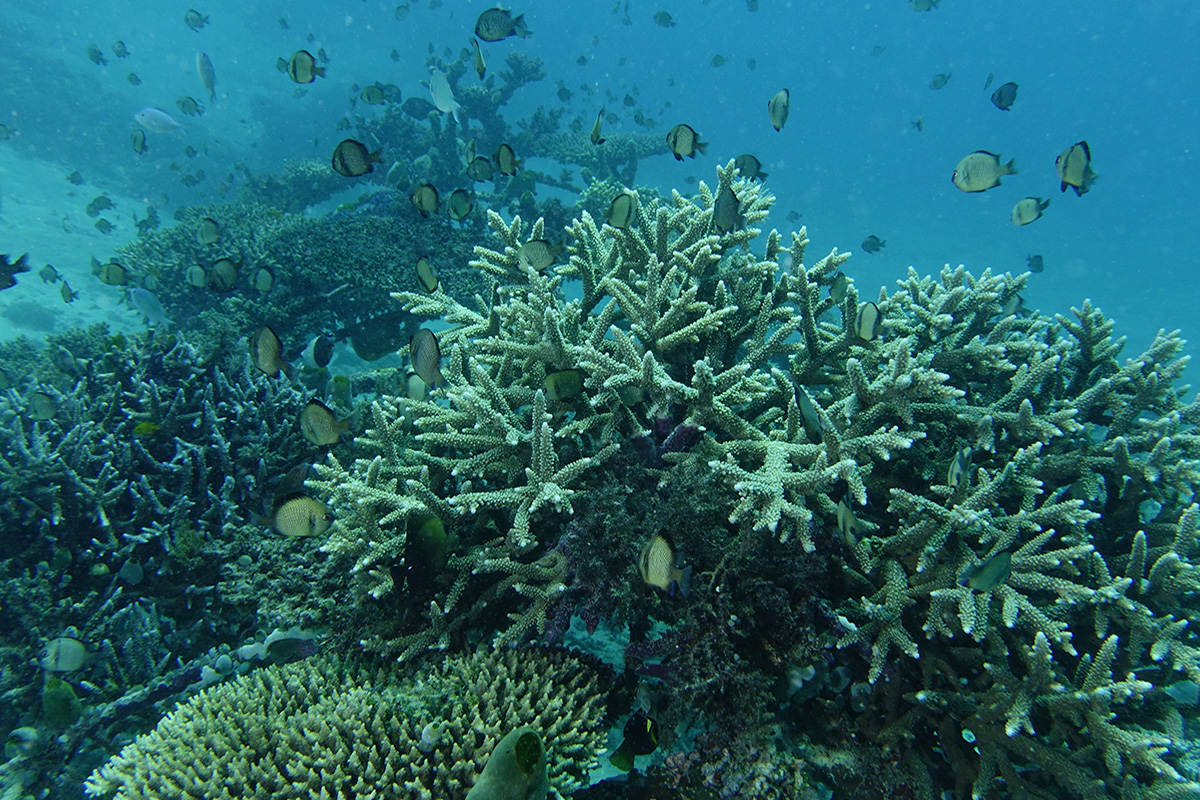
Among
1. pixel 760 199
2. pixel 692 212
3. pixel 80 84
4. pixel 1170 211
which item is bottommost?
pixel 692 212

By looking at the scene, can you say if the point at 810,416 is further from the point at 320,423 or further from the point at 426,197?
the point at 426,197

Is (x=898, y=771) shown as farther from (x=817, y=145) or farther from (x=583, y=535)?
(x=817, y=145)

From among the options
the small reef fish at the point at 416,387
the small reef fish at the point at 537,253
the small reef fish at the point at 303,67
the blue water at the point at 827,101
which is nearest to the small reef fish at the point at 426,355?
the small reef fish at the point at 416,387

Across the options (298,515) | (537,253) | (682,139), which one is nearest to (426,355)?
(298,515)

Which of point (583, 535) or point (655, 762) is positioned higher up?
point (583, 535)

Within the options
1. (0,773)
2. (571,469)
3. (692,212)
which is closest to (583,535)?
(571,469)

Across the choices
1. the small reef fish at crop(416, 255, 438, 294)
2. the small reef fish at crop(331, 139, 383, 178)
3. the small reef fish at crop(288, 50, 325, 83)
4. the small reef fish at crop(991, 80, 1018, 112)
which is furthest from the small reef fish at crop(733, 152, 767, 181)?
the small reef fish at crop(288, 50, 325, 83)

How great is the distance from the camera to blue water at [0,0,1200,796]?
24.0 meters

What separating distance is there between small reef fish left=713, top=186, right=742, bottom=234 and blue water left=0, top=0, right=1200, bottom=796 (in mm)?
7408

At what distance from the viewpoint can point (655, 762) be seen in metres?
2.65

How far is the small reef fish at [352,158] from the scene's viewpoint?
500cm

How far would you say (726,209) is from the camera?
3875 millimetres

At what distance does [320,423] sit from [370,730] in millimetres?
1875

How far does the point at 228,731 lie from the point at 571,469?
202 centimetres
